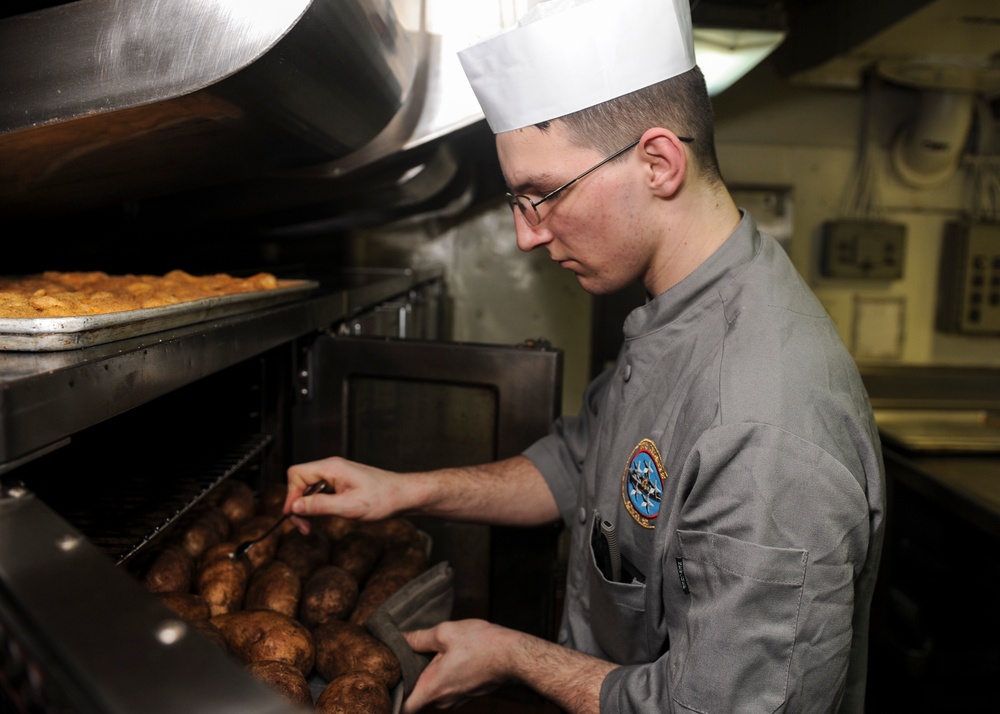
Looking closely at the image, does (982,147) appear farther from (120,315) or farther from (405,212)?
(120,315)

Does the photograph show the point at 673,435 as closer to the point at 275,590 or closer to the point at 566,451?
the point at 566,451

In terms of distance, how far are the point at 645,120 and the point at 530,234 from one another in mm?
258

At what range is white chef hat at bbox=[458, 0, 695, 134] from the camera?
117 cm

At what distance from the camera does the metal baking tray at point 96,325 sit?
820mm

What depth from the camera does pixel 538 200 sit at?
122 centimetres

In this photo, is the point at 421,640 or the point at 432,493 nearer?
the point at 421,640

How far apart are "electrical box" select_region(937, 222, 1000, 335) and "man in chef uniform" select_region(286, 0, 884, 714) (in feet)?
11.1

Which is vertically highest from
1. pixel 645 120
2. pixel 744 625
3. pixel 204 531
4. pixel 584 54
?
pixel 584 54

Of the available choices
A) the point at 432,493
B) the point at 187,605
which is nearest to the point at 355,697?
the point at 187,605

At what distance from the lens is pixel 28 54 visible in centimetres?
106

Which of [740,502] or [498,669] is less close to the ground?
[740,502]

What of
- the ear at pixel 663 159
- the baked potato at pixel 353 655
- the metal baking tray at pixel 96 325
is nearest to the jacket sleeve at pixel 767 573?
the ear at pixel 663 159

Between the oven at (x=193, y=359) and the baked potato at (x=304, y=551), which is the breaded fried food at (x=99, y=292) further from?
the baked potato at (x=304, y=551)

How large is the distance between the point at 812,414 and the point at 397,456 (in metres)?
1.05
